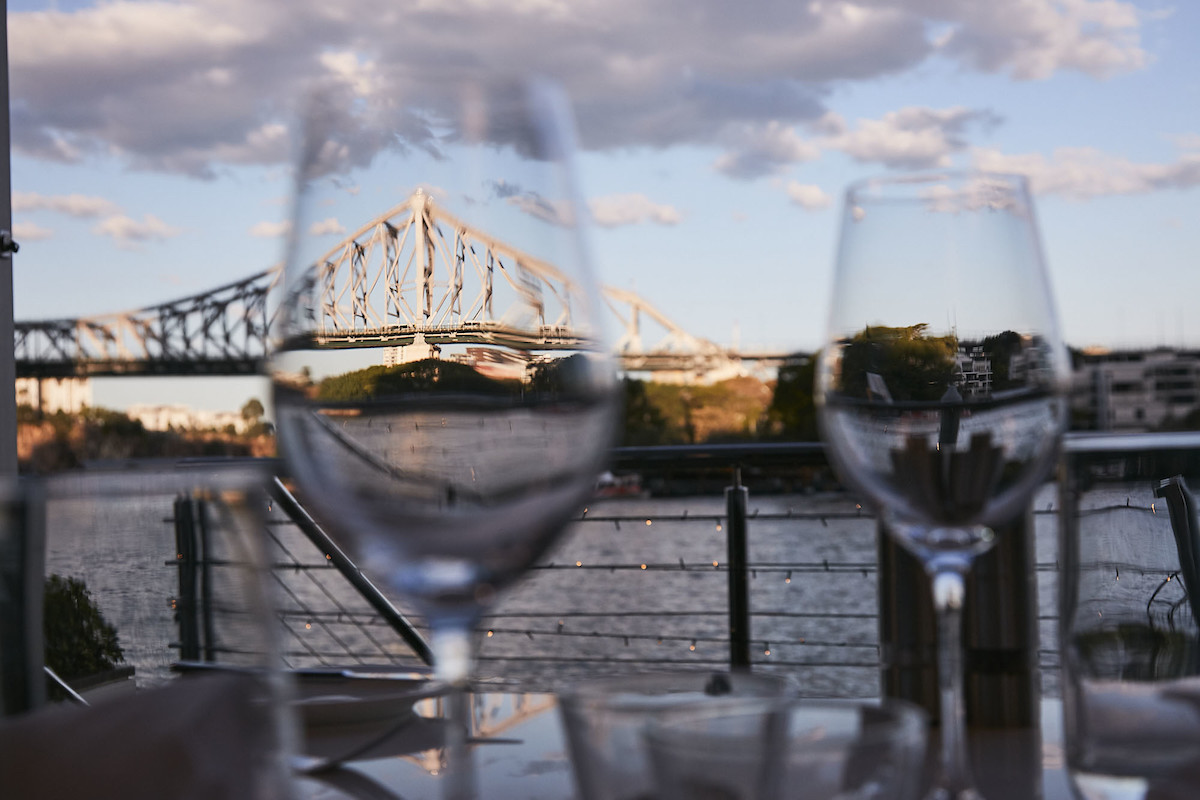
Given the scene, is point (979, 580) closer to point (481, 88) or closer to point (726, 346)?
point (481, 88)

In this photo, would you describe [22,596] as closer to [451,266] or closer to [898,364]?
[451,266]

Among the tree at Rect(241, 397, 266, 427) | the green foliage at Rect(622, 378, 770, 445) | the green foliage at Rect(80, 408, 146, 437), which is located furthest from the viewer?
the green foliage at Rect(80, 408, 146, 437)

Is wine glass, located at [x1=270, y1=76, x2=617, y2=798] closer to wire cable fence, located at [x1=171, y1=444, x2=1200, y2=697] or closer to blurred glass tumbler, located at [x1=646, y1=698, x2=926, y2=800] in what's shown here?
blurred glass tumbler, located at [x1=646, y1=698, x2=926, y2=800]

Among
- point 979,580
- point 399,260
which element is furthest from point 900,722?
point 979,580

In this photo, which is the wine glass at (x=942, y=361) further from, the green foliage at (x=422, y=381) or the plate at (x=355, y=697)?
the plate at (x=355, y=697)

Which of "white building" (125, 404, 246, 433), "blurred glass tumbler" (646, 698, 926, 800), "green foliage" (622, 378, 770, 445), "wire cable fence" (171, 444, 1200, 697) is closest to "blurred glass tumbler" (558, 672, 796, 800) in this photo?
"blurred glass tumbler" (646, 698, 926, 800)

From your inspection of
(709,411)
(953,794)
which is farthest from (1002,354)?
(709,411)
